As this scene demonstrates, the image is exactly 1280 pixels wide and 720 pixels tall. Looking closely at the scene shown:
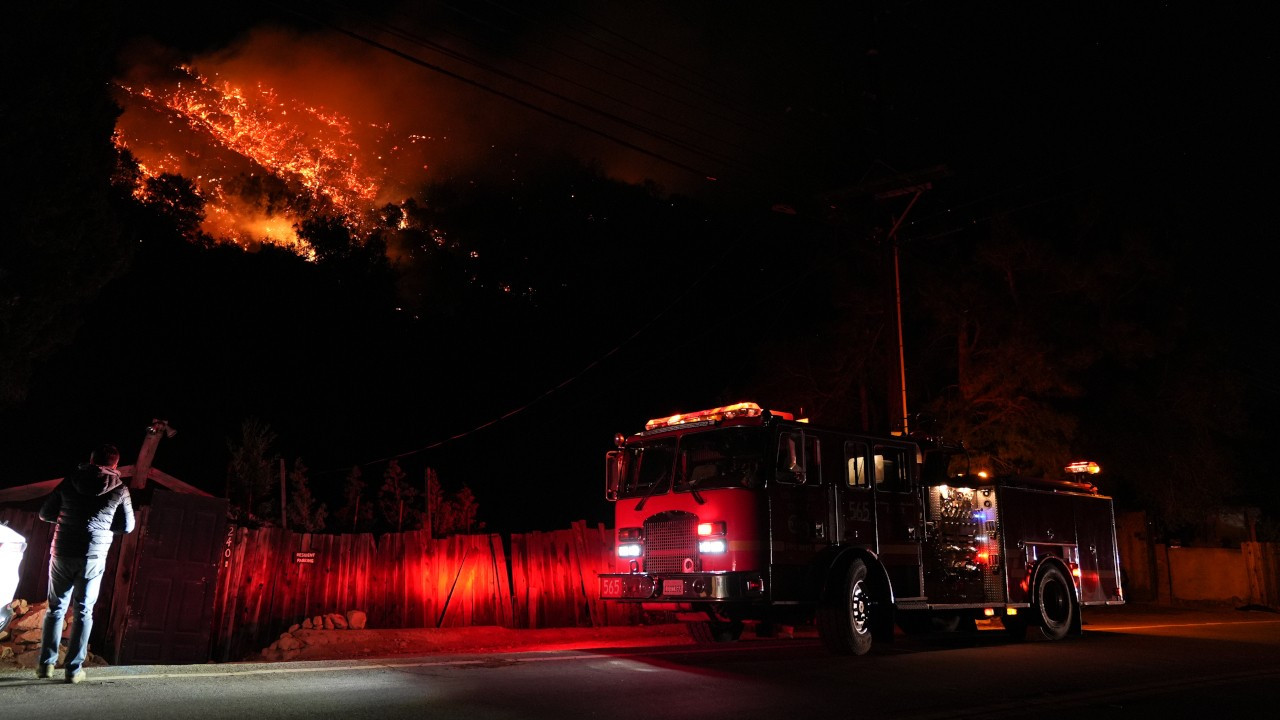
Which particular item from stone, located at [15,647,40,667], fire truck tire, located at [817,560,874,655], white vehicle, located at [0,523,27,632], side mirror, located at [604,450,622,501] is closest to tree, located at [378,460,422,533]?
side mirror, located at [604,450,622,501]

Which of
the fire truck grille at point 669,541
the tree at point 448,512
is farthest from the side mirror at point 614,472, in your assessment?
the tree at point 448,512

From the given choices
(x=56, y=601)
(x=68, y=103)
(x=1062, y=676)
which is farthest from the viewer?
(x=68, y=103)

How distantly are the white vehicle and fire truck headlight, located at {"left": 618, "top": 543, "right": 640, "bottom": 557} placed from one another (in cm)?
667

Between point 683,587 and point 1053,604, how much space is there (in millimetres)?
7084

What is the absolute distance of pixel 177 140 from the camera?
94.4 feet

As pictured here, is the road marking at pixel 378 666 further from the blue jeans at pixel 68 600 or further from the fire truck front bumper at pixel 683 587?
the fire truck front bumper at pixel 683 587

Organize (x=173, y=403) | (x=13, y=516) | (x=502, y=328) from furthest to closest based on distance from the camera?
(x=502, y=328) → (x=173, y=403) → (x=13, y=516)

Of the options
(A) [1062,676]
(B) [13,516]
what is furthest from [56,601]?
(A) [1062,676]

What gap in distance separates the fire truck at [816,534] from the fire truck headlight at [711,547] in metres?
0.01

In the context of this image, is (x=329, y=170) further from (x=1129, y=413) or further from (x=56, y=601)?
(x=56, y=601)

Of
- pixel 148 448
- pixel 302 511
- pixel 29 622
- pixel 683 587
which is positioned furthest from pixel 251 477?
pixel 683 587

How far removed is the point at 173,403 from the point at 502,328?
44.4ft

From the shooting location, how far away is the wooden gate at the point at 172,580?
10531 millimetres

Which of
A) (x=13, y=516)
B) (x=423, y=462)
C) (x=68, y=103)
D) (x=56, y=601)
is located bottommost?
(x=56, y=601)
